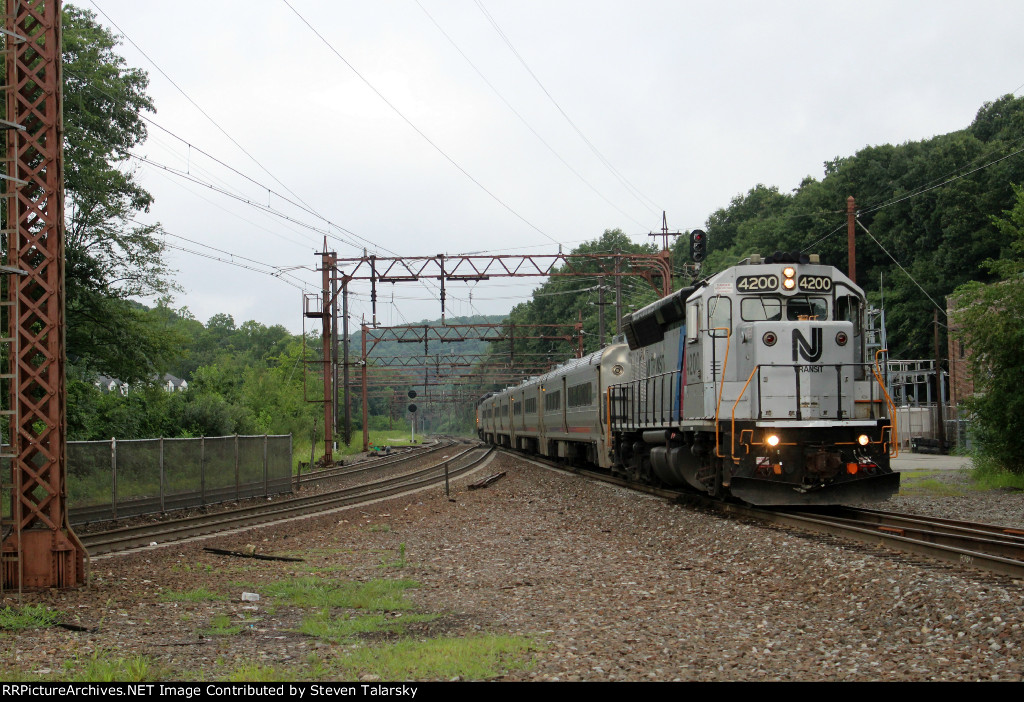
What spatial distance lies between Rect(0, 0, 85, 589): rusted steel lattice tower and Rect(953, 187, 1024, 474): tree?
1799cm

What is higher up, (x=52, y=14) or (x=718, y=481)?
(x=52, y=14)

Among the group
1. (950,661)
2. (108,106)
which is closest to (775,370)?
(950,661)

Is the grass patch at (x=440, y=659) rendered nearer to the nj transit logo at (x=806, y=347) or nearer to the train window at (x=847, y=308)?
the nj transit logo at (x=806, y=347)

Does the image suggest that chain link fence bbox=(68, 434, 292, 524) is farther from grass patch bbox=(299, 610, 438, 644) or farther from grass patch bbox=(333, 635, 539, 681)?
grass patch bbox=(333, 635, 539, 681)

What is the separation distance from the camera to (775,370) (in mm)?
13594

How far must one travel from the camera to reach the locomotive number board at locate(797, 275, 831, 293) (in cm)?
1414

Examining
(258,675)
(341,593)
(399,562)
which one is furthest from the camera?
(399,562)

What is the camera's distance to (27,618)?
7828mm

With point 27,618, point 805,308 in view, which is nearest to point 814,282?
point 805,308

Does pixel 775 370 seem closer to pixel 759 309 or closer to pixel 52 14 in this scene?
pixel 759 309

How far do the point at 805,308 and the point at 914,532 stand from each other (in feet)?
14.0

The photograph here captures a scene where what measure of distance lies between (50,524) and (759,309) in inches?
399

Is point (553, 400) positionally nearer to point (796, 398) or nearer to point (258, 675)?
point (796, 398)

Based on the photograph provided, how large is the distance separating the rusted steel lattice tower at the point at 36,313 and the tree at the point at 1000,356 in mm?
17991
